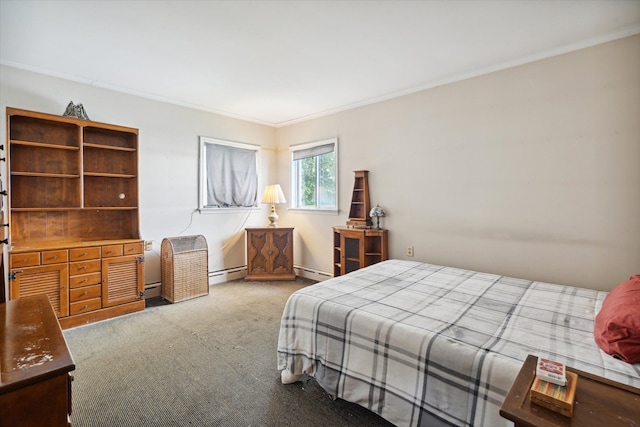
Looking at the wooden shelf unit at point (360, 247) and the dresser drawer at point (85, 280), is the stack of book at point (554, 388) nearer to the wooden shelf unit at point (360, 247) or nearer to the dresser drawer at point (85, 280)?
the wooden shelf unit at point (360, 247)

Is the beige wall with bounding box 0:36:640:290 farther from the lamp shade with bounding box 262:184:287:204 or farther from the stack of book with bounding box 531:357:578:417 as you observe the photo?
the stack of book with bounding box 531:357:578:417

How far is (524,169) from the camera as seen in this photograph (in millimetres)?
2762

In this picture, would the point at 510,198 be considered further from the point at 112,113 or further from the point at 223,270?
the point at 112,113

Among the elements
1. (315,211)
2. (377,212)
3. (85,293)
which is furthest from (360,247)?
(85,293)

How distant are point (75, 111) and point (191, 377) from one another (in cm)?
288

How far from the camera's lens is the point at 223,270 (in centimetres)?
453

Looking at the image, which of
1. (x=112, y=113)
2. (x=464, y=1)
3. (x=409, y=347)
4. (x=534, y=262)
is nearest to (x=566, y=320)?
(x=409, y=347)

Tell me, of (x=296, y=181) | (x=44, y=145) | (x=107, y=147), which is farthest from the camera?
(x=296, y=181)

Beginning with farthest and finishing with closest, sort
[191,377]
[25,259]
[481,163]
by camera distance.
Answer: [481,163] → [25,259] → [191,377]

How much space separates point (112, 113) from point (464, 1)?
3683 millimetres

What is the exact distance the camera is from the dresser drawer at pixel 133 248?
10.7 feet

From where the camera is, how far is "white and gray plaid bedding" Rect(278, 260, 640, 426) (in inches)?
50.7

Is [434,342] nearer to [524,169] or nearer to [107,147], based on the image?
[524,169]

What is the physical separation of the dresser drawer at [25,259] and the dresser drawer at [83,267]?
0.25 metres
